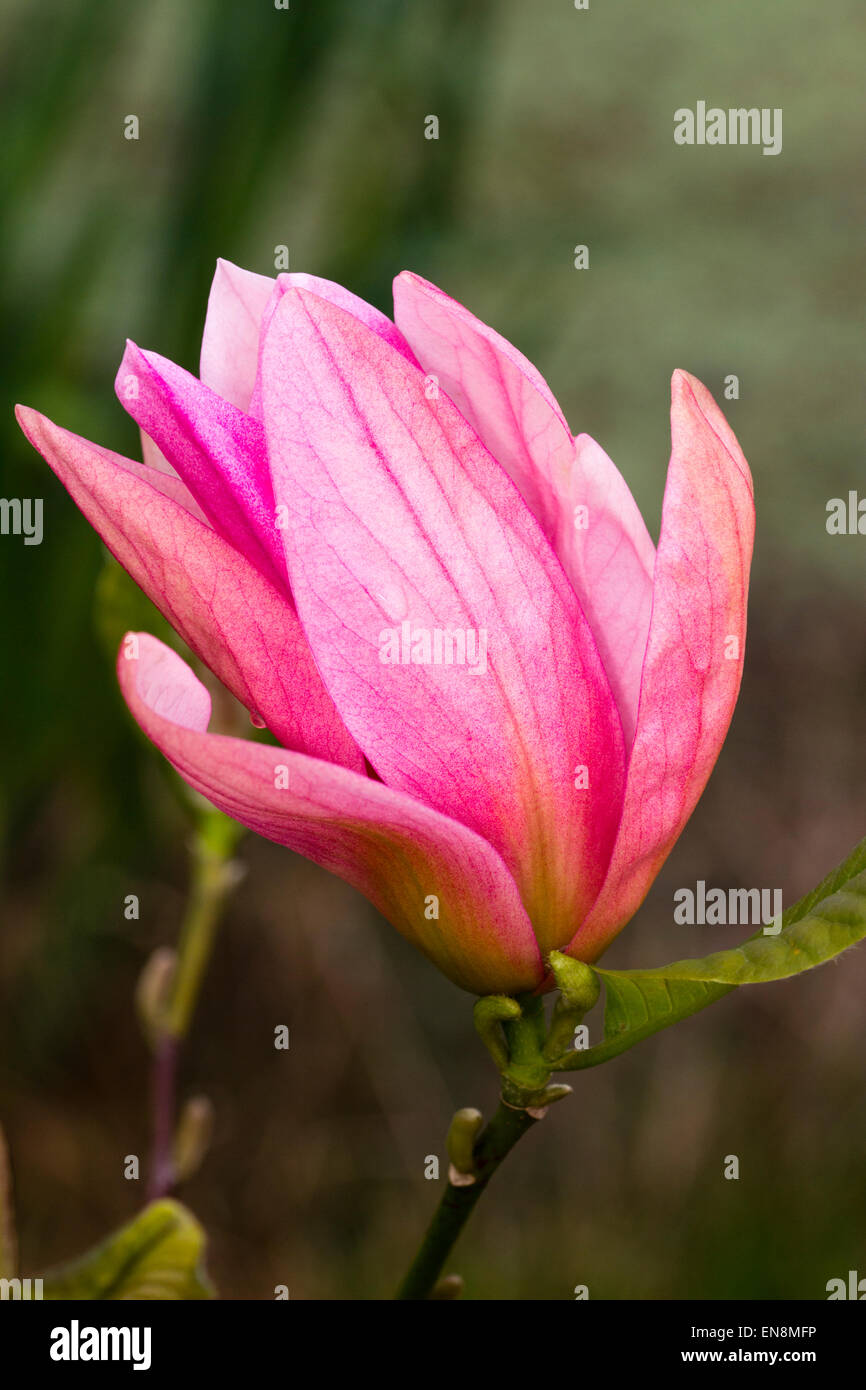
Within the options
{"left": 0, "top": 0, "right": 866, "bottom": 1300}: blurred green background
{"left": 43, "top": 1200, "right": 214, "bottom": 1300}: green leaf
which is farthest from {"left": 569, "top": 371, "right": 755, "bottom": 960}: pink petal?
{"left": 0, "top": 0, "right": 866, "bottom": 1300}: blurred green background

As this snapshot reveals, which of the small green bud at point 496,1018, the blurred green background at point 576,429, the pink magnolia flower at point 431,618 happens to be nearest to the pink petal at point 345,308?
the pink magnolia flower at point 431,618

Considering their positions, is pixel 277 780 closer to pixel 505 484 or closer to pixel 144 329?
pixel 505 484

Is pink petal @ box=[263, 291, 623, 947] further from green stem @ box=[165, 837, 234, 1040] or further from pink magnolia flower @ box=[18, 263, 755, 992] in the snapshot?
green stem @ box=[165, 837, 234, 1040]

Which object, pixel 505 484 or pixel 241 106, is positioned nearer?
pixel 505 484

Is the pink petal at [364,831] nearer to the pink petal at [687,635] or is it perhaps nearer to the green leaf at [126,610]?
the pink petal at [687,635]

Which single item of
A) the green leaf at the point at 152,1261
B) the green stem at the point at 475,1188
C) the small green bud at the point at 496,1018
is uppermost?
the small green bud at the point at 496,1018

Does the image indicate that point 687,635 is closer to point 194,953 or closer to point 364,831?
point 364,831

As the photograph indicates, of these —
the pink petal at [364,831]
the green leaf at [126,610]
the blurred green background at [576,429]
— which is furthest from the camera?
the blurred green background at [576,429]
